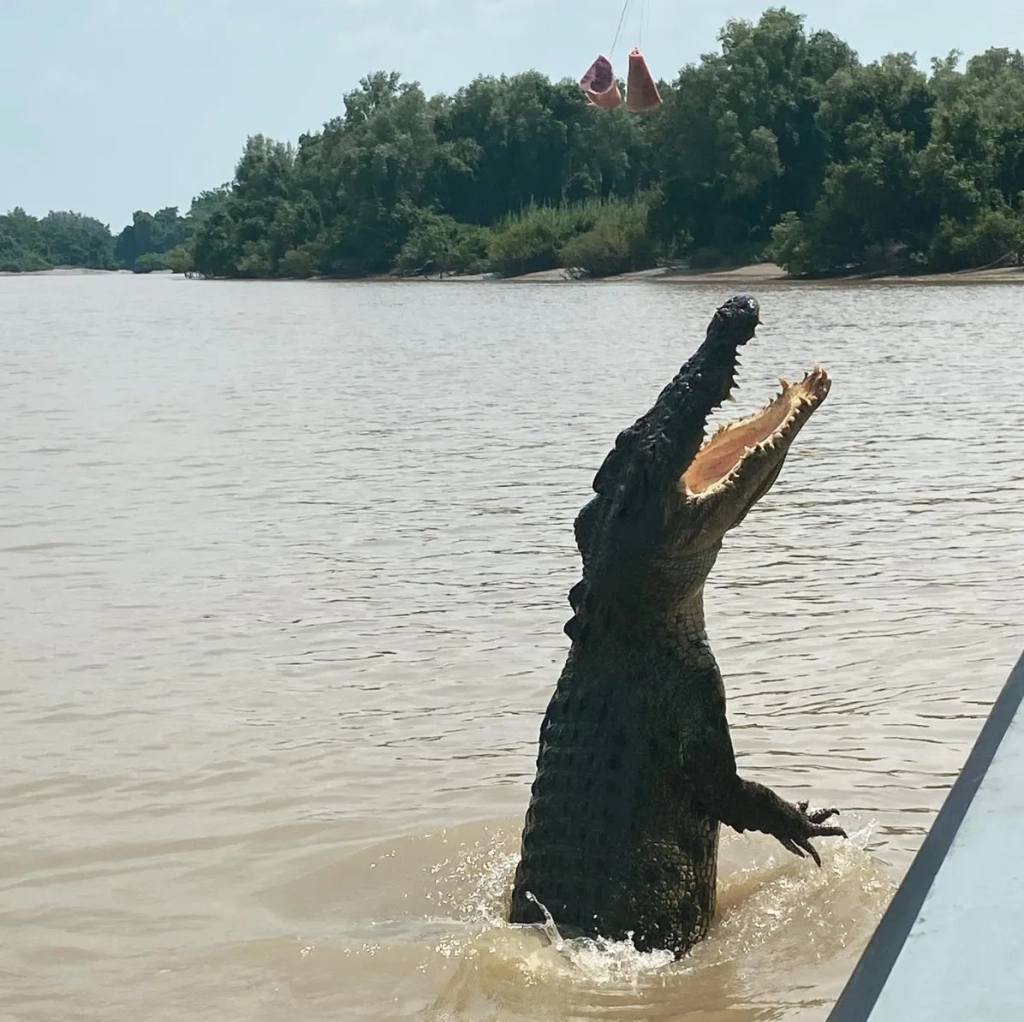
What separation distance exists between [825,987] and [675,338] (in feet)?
77.2

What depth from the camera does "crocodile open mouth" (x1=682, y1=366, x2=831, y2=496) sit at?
172 inches

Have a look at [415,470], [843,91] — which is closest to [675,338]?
[415,470]

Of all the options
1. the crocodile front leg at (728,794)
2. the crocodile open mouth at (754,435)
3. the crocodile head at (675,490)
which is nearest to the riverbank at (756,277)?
the crocodile open mouth at (754,435)

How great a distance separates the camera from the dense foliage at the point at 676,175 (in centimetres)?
4966

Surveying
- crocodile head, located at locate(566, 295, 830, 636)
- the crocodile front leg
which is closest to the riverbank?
crocodile head, located at locate(566, 295, 830, 636)

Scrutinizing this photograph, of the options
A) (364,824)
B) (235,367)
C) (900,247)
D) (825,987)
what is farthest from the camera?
(900,247)

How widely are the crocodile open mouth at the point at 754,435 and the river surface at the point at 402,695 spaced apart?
4.35 feet

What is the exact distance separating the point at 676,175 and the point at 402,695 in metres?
56.6

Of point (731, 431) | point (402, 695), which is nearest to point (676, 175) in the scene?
point (402, 695)

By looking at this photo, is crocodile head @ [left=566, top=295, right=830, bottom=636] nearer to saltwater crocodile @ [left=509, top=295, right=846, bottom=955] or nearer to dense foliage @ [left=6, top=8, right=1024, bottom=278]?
saltwater crocodile @ [left=509, top=295, right=846, bottom=955]

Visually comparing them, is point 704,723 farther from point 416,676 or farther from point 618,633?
point 416,676

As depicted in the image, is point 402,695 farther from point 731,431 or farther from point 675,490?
point 675,490

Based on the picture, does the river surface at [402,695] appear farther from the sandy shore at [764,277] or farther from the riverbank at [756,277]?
the riverbank at [756,277]

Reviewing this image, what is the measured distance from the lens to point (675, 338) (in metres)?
27.2
